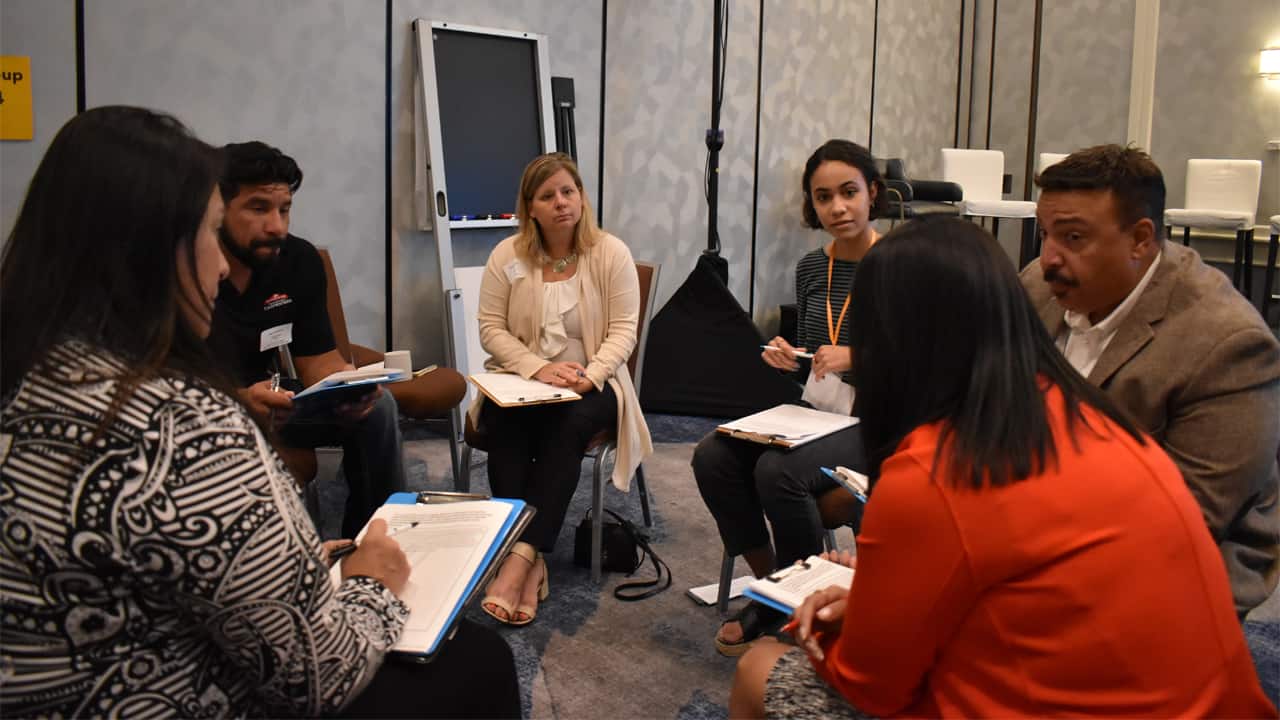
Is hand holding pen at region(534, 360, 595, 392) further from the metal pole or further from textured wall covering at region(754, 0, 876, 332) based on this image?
textured wall covering at region(754, 0, 876, 332)

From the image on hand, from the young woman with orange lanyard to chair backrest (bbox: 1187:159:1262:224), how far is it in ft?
16.4

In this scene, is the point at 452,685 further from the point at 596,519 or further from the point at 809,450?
the point at 596,519

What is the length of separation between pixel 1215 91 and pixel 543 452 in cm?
708

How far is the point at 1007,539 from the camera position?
3.47 feet

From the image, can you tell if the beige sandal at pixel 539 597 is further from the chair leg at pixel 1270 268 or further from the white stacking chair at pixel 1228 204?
the white stacking chair at pixel 1228 204

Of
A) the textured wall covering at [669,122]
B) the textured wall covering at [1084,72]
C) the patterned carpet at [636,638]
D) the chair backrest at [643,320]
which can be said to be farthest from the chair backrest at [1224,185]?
the chair backrest at [643,320]

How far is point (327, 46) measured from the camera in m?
4.02

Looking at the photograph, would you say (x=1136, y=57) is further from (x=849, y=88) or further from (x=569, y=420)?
(x=569, y=420)

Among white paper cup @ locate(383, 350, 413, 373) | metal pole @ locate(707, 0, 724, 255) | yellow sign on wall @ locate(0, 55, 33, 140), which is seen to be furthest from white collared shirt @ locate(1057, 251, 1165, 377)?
yellow sign on wall @ locate(0, 55, 33, 140)

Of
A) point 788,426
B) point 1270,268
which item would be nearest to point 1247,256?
point 1270,268

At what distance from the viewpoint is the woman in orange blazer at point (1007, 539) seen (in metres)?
1.06

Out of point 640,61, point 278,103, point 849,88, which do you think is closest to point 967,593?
point 278,103

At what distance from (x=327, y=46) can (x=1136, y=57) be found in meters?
6.34

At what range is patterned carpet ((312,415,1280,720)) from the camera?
2.21 m
